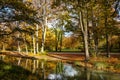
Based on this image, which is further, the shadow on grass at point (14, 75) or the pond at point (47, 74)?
the pond at point (47, 74)

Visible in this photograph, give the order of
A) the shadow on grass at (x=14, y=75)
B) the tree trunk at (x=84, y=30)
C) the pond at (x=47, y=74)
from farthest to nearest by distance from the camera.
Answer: the tree trunk at (x=84, y=30) < the pond at (x=47, y=74) < the shadow on grass at (x=14, y=75)

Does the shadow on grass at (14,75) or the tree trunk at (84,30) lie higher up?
the tree trunk at (84,30)

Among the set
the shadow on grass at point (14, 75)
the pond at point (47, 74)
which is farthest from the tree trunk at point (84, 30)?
the shadow on grass at point (14, 75)

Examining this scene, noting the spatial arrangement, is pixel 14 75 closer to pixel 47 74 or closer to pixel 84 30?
pixel 47 74

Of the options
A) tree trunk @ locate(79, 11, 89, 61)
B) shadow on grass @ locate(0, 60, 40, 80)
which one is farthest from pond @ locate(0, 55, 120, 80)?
tree trunk @ locate(79, 11, 89, 61)

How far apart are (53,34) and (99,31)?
1471 inches

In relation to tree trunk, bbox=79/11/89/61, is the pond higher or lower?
lower

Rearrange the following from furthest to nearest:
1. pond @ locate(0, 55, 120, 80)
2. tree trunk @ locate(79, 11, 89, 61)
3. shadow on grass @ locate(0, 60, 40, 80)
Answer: tree trunk @ locate(79, 11, 89, 61), pond @ locate(0, 55, 120, 80), shadow on grass @ locate(0, 60, 40, 80)

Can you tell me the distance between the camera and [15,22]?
20656 mm

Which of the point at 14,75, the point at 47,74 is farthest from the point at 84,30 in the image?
the point at 14,75

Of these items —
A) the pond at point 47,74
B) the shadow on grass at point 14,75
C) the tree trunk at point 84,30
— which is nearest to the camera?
the shadow on grass at point 14,75

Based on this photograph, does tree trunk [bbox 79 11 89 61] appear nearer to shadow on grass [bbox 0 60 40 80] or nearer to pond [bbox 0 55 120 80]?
pond [bbox 0 55 120 80]

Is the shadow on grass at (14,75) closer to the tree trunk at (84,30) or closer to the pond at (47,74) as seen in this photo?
the pond at (47,74)

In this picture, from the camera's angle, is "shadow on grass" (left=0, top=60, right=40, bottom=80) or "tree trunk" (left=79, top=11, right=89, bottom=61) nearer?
"shadow on grass" (left=0, top=60, right=40, bottom=80)
